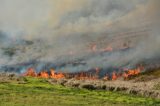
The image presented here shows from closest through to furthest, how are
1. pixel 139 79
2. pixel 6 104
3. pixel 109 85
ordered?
1. pixel 6 104
2. pixel 109 85
3. pixel 139 79

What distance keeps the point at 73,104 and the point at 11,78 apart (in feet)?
189

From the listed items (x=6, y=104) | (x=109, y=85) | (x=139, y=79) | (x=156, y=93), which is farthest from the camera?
→ (x=139, y=79)

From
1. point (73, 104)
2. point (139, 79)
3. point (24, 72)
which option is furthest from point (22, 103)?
point (24, 72)

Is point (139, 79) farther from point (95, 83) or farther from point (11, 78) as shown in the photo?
point (11, 78)

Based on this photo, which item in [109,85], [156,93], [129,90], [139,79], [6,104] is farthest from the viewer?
[139,79]

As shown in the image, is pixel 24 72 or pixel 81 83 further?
pixel 24 72

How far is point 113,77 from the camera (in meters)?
195

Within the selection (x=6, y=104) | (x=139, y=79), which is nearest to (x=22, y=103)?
(x=6, y=104)

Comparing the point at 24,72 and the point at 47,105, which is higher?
the point at 24,72

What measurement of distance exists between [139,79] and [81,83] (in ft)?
222

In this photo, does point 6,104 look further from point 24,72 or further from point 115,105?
point 24,72

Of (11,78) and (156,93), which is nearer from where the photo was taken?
(156,93)

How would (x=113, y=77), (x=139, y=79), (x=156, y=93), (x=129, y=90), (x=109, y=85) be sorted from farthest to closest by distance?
A: (x=113, y=77), (x=139, y=79), (x=109, y=85), (x=129, y=90), (x=156, y=93)

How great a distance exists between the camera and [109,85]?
119188 mm
